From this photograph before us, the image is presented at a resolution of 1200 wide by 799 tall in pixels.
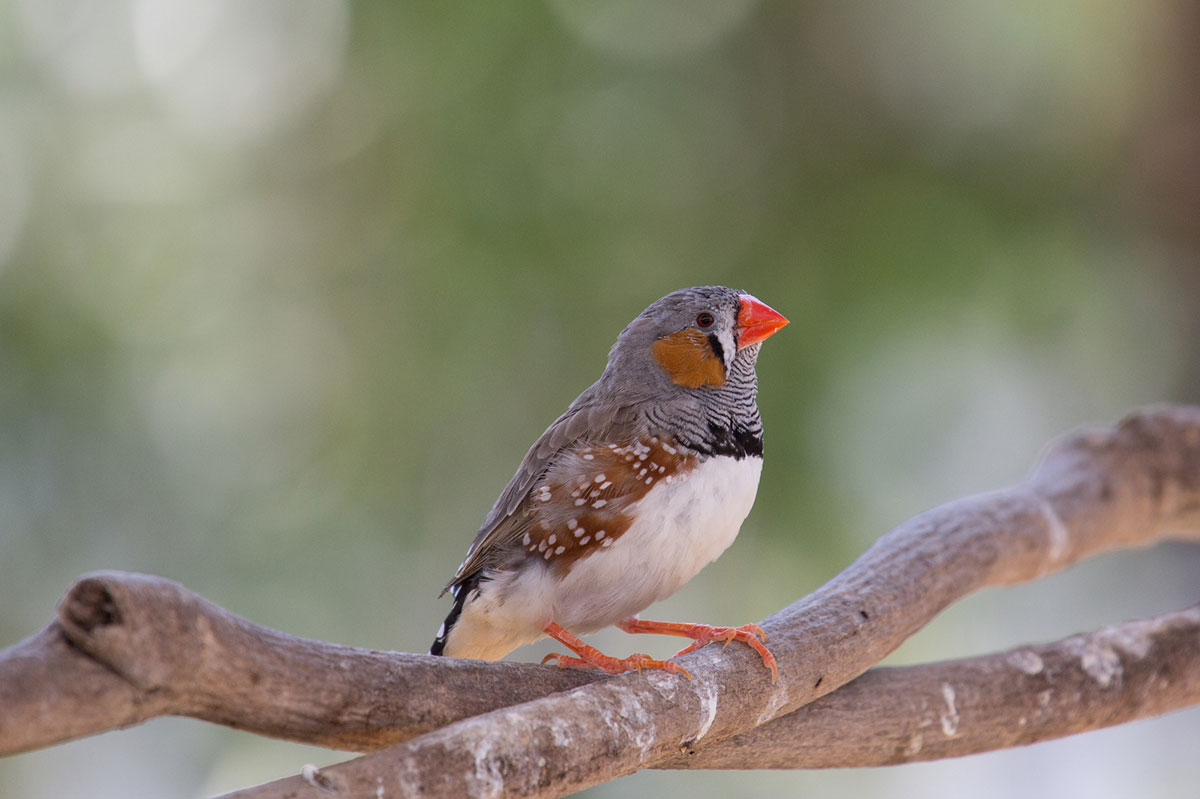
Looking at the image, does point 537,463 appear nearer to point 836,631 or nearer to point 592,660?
point 592,660

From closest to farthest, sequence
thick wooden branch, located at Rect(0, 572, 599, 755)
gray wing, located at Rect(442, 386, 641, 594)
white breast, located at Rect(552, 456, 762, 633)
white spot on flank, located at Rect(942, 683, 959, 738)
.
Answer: thick wooden branch, located at Rect(0, 572, 599, 755) < white breast, located at Rect(552, 456, 762, 633) < gray wing, located at Rect(442, 386, 641, 594) < white spot on flank, located at Rect(942, 683, 959, 738)

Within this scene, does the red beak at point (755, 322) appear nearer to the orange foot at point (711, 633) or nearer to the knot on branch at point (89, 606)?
the orange foot at point (711, 633)

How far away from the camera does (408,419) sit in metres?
3.92

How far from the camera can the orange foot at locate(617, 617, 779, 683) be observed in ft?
6.50

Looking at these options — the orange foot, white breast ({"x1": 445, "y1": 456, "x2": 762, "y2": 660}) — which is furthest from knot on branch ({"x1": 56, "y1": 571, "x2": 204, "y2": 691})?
the orange foot

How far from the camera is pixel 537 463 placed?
221 cm

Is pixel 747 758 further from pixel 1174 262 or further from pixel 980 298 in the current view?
pixel 1174 262

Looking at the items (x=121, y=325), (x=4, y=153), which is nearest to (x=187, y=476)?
(x=121, y=325)

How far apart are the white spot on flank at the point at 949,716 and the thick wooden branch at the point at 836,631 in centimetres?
16

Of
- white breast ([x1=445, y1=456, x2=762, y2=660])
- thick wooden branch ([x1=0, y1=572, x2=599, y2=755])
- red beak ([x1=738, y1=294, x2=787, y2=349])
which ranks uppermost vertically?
red beak ([x1=738, y1=294, x2=787, y2=349])

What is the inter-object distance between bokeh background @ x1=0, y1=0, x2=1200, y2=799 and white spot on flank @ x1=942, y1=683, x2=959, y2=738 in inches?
55.2

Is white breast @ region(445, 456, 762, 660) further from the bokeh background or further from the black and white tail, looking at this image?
the bokeh background

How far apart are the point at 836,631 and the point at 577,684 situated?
0.55 meters

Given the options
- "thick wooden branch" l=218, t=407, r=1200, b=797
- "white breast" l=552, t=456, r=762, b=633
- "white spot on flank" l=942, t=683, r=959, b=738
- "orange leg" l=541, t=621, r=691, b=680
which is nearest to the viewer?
"thick wooden branch" l=218, t=407, r=1200, b=797
